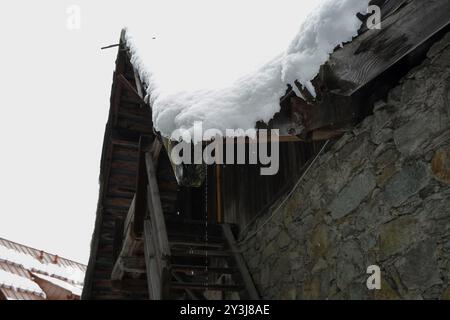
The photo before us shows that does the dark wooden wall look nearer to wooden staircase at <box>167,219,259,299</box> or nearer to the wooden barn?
the wooden barn

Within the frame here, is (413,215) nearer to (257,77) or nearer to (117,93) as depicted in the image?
(257,77)

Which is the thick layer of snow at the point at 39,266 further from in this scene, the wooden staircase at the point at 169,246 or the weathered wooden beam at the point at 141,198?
the weathered wooden beam at the point at 141,198

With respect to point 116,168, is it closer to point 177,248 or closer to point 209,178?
point 209,178

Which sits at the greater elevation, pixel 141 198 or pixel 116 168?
pixel 116 168

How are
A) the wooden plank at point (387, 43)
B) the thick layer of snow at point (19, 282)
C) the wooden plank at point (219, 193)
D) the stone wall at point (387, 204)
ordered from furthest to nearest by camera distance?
the thick layer of snow at point (19, 282) → the wooden plank at point (219, 193) → the stone wall at point (387, 204) → the wooden plank at point (387, 43)

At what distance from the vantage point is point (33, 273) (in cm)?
1033

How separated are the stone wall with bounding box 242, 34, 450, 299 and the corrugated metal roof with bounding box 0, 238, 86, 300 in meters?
7.38

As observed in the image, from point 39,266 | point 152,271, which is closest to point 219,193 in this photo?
point 152,271

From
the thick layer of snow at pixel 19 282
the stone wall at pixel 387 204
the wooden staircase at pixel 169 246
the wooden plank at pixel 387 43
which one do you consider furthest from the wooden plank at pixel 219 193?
the thick layer of snow at pixel 19 282

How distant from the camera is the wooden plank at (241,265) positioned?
375 centimetres

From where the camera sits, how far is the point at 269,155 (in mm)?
3963

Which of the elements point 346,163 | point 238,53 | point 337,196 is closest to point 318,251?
point 337,196

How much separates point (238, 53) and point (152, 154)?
6.49 ft

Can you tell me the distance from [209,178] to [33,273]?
7030 millimetres
